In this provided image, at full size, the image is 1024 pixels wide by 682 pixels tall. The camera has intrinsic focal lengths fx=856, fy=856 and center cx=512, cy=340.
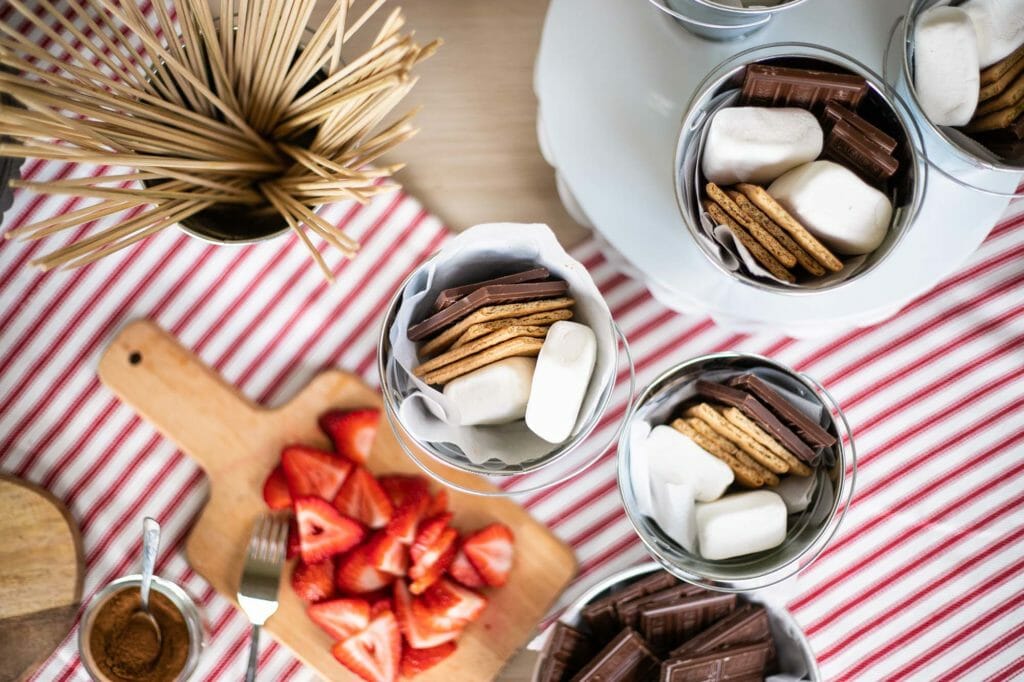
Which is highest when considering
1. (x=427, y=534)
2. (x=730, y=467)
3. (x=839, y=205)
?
(x=839, y=205)

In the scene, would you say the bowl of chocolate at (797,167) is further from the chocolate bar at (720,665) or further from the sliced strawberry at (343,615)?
the sliced strawberry at (343,615)

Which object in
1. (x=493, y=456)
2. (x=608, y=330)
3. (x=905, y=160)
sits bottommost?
(x=493, y=456)

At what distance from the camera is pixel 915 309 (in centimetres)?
91

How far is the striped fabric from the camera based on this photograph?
90 centimetres

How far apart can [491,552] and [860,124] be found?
53 cm

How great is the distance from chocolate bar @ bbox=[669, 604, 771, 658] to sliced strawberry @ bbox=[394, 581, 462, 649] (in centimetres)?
23

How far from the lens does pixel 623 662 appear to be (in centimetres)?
80

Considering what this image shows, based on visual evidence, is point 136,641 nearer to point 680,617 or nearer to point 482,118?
point 680,617

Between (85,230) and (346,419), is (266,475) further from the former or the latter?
(85,230)

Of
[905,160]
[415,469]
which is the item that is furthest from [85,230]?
[905,160]

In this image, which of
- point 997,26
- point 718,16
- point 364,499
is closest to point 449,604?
point 364,499

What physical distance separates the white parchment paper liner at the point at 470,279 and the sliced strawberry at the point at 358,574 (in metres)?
0.21

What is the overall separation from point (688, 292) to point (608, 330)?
4.5 inches

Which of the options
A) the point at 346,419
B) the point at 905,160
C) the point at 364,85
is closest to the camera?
the point at 364,85
